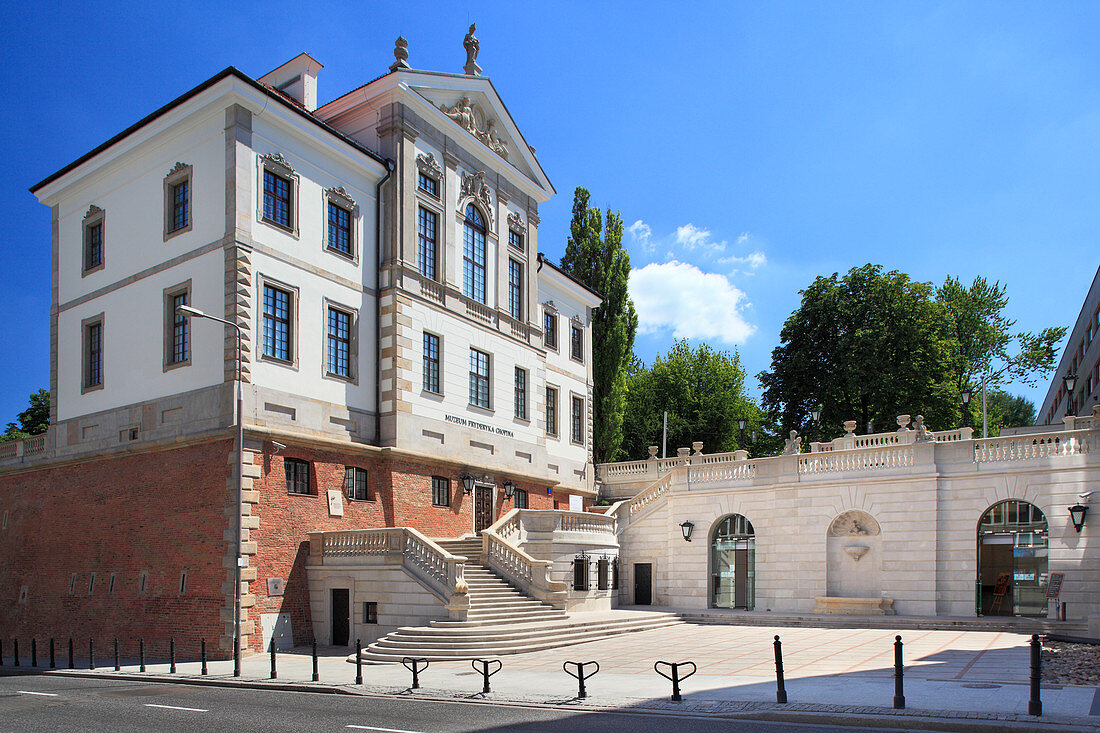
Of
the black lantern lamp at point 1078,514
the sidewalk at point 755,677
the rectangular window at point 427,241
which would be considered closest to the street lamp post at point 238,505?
the sidewalk at point 755,677

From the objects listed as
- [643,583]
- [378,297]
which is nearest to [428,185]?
[378,297]

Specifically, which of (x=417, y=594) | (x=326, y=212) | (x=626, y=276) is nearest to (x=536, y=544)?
(x=417, y=594)

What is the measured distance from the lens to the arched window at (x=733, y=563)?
3509cm

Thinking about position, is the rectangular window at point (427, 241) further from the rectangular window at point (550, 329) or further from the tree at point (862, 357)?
the tree at point (862, 357)

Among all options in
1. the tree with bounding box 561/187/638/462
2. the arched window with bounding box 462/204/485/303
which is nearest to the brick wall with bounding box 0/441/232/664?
the arched window with bounding box 462/204/485/303

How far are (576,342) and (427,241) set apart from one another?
14.4m

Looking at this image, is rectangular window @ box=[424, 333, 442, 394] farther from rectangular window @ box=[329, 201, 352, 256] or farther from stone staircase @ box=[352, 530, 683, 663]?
stone staircase @ box=[352, 530, 683, 663]

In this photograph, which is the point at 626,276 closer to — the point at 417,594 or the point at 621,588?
the point at 621,588

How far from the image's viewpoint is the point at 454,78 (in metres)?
34.1

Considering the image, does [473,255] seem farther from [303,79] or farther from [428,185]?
[303,79]

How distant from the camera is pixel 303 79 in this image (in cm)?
3388

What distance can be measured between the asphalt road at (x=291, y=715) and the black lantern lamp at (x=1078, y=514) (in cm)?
1986

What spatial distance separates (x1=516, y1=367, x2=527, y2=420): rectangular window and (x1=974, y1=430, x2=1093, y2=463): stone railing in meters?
17.6

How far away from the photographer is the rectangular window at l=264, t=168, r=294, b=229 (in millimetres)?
27672
